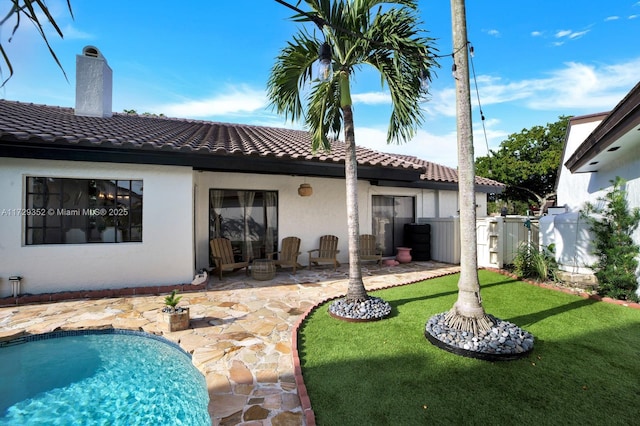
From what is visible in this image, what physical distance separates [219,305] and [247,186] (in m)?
4.55

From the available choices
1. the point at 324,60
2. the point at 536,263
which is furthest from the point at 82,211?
the point at 536,263

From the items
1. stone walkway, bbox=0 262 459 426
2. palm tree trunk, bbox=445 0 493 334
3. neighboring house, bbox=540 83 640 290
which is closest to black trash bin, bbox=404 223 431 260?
stone walkway, bbox=0 262 459 426

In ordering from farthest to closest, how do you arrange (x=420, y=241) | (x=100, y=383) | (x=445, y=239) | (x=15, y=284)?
(x=420, y=241) → (x=445, y=239) → (x=15, y=284) → (x=100, y=383)

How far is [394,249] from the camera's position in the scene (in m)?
12.1

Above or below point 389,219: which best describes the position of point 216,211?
above

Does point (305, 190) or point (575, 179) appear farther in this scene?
point (575, 179)

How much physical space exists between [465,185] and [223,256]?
277 inches

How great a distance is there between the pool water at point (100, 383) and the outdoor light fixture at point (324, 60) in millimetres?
4876

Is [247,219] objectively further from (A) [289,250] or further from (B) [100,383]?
(B) [100,383]

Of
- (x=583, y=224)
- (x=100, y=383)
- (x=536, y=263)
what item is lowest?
(x=100, y=383)

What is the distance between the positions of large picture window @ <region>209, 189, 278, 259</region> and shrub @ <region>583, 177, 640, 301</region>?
28.2ft

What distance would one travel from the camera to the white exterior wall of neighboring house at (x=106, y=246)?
259 inches

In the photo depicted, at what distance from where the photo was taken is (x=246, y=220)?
996 cm

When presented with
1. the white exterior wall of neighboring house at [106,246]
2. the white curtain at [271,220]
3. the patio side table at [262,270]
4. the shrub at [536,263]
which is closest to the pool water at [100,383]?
the white exterior wall of neighboring house at [106,246]
